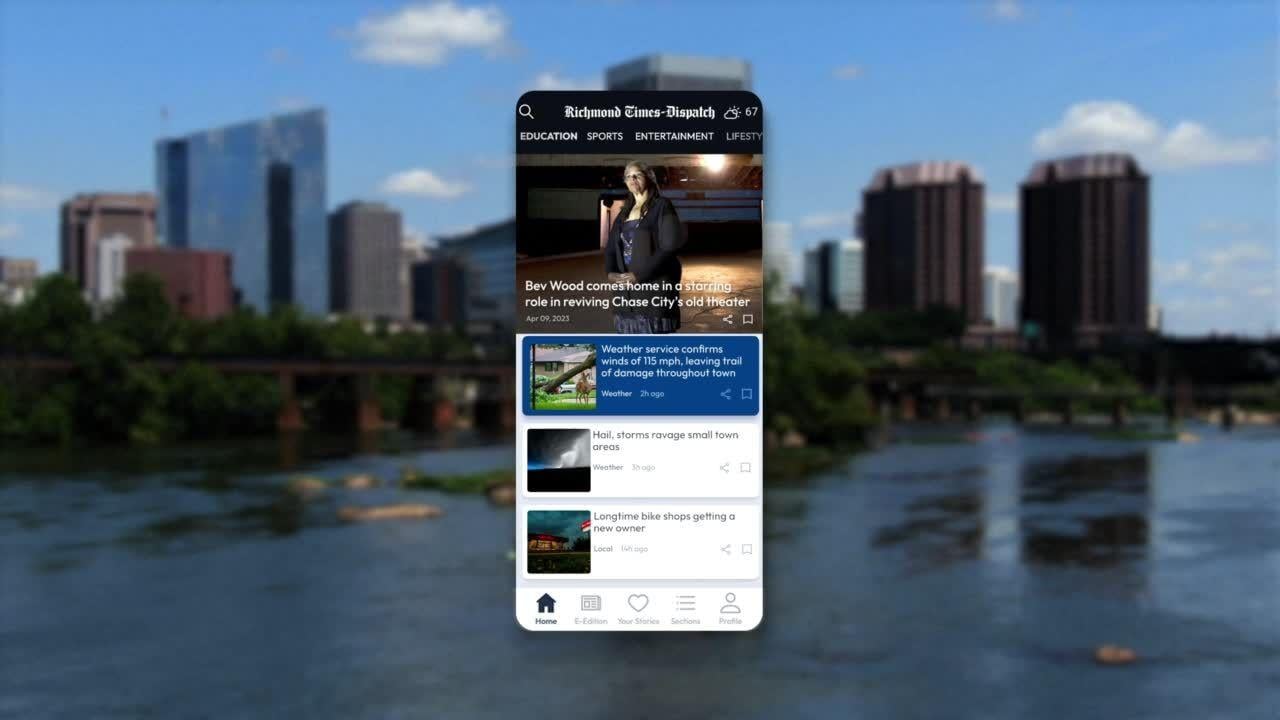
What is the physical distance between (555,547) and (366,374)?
137642mm

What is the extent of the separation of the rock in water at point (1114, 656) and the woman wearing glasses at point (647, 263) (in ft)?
107

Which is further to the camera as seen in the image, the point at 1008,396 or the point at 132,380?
the point at 1008,396

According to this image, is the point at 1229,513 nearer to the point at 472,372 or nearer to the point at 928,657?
the point at 928,657

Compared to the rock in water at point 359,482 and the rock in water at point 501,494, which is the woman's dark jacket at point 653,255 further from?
the rock in water at point 359,482

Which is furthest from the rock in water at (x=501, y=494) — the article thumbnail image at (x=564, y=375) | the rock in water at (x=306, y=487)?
the article thumbnail image at (x=564, y=375)

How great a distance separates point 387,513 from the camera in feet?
211

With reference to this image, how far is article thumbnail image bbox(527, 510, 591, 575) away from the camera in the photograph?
8.06m

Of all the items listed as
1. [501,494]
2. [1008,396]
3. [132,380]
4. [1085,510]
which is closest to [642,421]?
[501,494]

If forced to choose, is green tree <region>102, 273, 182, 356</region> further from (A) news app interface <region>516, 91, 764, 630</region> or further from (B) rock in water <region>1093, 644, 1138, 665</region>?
(A) news app interface <region>516, 91, 764, 630</region>

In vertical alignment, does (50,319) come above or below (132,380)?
above

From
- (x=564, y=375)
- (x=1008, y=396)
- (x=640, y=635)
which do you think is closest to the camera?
(x=564, y=375)

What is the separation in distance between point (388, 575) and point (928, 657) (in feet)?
71.8

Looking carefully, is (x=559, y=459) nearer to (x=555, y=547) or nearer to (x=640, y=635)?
(x=555, y=547)
